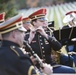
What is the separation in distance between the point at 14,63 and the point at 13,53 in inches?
5.3

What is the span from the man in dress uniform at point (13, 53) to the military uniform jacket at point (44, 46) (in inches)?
76.7

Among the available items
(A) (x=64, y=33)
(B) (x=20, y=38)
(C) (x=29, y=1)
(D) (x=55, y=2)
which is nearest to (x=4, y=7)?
(C) (x=29, y=1)

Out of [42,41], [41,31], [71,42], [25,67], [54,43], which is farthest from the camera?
[71,42]

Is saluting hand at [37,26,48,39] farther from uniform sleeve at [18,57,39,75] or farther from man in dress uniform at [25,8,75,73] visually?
uniform sleeve at [18,57,39,75]

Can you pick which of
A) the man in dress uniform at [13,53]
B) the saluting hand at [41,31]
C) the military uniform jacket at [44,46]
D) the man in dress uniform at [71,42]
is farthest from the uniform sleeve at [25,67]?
the man in dress uniform at [71,42]

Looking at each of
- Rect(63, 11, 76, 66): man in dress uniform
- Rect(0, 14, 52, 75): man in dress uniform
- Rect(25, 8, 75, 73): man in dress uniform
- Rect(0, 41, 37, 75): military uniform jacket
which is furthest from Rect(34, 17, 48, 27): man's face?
Rect(0, 41, 37, 75): military uniform jacket

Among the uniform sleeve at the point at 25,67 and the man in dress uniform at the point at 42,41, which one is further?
the man in dress uniform at the point at 42,41

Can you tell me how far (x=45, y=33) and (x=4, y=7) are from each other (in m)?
20.7

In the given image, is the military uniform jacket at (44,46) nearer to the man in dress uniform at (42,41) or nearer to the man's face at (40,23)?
the man in dress uniform at (42,41)

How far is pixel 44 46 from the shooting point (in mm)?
6594

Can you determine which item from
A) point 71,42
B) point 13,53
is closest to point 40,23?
point 71,42

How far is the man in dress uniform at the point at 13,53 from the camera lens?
4.27 metres

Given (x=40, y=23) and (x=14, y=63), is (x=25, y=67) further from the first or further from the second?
(x=40, y=23)

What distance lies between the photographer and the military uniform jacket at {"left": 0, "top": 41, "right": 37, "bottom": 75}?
426 centimetres
